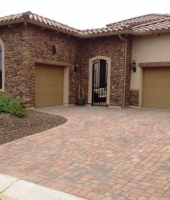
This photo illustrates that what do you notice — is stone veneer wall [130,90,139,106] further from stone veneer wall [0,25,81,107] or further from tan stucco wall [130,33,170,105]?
stone veneer wall [0,25,81,107]

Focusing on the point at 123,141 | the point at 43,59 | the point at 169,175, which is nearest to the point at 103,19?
the point at 43,59

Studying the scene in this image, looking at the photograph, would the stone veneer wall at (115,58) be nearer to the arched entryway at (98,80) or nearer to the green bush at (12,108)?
the arched entryway at (98,80)

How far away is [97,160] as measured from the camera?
16.6 feet

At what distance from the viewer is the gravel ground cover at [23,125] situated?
707 centimetres

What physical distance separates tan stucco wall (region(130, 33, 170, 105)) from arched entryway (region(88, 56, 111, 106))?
156cm

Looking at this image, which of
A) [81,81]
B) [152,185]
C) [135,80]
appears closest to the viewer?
[152,185]

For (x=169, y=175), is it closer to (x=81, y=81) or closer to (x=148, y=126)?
(x=148, y=126)

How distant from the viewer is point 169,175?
424 centimetres

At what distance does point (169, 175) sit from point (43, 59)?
923cm

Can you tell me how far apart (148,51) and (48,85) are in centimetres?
546

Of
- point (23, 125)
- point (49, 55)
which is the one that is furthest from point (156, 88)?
point (23, 125)

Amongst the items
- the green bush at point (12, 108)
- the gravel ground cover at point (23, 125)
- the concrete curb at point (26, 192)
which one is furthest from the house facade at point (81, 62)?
the concrete curb at point (26, 192)

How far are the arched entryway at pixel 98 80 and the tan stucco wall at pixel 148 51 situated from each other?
5.13 feet

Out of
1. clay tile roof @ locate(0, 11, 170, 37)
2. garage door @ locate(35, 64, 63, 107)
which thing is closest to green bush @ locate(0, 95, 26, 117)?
garage door @ locate(35, 64, 63, 107)
